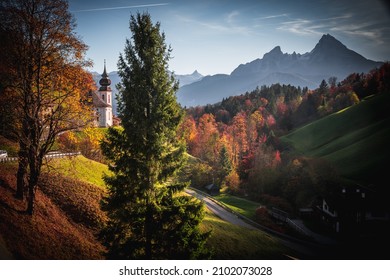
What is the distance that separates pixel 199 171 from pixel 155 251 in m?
32.9

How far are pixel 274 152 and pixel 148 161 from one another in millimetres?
34500

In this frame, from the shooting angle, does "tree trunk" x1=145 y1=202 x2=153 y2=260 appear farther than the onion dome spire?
No

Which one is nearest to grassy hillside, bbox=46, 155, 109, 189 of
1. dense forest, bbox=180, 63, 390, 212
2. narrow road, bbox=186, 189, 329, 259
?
dense forest, bbox=180, 63, 390, 212

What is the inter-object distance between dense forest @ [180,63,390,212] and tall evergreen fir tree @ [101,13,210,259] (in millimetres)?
1375

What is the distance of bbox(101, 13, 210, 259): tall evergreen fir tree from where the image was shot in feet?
25.7

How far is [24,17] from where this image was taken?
882cm

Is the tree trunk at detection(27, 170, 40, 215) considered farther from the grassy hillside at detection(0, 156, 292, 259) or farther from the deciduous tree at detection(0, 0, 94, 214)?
the grassy hillside at detection(0, 156, 292, 259)

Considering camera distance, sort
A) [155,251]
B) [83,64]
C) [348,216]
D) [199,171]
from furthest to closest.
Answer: [199,171] → [348,216] → [83,64] → [155,251]

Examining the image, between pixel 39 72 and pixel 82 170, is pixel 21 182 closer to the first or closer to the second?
pixel 39 72

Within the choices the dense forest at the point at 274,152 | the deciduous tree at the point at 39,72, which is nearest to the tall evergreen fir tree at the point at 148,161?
the dense forest at the point at 274,152

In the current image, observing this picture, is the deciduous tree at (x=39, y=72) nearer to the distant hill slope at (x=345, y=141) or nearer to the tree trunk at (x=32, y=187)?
the tree trunk at (x=32, y=187)

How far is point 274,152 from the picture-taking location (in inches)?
1548

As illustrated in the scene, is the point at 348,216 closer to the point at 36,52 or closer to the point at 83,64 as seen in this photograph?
the point at 83,64
